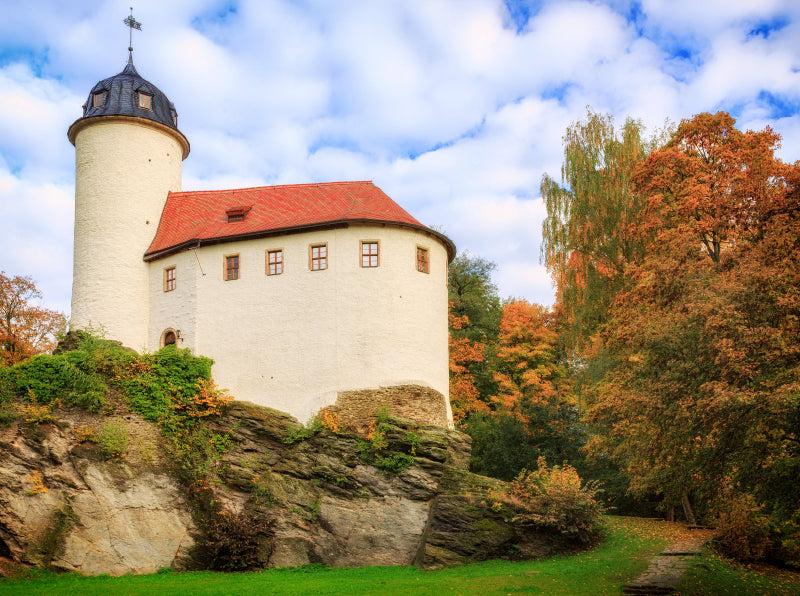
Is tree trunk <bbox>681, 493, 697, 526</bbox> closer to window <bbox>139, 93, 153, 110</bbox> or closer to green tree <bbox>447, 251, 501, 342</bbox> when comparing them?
green tree <bbox>447, 251, 501, 342</bbox>

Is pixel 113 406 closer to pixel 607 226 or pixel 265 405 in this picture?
pixel 265 405

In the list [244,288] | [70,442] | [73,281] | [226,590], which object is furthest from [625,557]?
[73,281]

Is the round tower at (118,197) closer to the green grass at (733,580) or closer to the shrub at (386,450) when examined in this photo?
the shrub at (386,450)

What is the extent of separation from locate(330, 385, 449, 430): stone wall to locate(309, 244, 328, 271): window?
436 cm

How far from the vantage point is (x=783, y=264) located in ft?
48.5

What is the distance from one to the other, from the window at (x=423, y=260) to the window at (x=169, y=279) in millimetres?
9080

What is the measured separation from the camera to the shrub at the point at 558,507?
21891 millimetres

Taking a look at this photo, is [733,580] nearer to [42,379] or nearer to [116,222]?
[42,379]

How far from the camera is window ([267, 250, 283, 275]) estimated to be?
25.8 m

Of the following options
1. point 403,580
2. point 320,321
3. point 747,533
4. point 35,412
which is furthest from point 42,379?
point 747,533

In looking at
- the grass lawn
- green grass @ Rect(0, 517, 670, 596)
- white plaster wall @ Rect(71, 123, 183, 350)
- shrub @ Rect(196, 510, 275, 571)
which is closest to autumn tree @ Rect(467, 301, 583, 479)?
the grass lawn

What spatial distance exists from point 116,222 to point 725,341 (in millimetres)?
22414

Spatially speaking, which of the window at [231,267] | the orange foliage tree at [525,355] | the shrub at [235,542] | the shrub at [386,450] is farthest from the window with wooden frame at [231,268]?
the orange foliage tree at [525,355]

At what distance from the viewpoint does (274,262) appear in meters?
26.0
